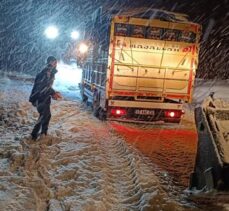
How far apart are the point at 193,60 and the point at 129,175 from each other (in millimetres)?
6117

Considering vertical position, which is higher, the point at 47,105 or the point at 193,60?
the point at 193,60

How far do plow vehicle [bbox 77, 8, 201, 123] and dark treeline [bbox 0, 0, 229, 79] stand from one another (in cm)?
1709

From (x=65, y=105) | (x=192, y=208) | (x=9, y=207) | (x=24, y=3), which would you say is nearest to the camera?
(x=9, y=207)

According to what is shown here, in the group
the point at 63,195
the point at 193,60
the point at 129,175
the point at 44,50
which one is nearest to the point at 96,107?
the point at 193,60

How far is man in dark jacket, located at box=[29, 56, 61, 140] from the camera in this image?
815 cm

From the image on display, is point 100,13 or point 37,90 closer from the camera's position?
point 37,90

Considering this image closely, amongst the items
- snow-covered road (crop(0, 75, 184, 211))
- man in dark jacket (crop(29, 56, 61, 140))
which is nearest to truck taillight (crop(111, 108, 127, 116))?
snow-covered road (crop(0, 75, 184, 211))

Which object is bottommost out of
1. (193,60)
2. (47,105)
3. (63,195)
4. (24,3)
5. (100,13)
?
(63,195)

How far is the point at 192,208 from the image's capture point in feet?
16.6

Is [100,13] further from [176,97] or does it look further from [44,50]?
[44,50]

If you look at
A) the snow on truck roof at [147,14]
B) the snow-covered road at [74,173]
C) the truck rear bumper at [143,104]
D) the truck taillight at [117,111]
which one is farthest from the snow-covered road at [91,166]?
the snow on truck roof at [147,14]

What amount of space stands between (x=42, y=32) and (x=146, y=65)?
20558mm

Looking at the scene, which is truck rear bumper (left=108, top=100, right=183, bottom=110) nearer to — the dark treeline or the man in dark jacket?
the man in dark jacket

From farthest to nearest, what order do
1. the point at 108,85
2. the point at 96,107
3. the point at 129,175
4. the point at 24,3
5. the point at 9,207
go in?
the point at 24,3
the point at 96,107
the point at 108,85
the point at 129,175
the point at 9,207
